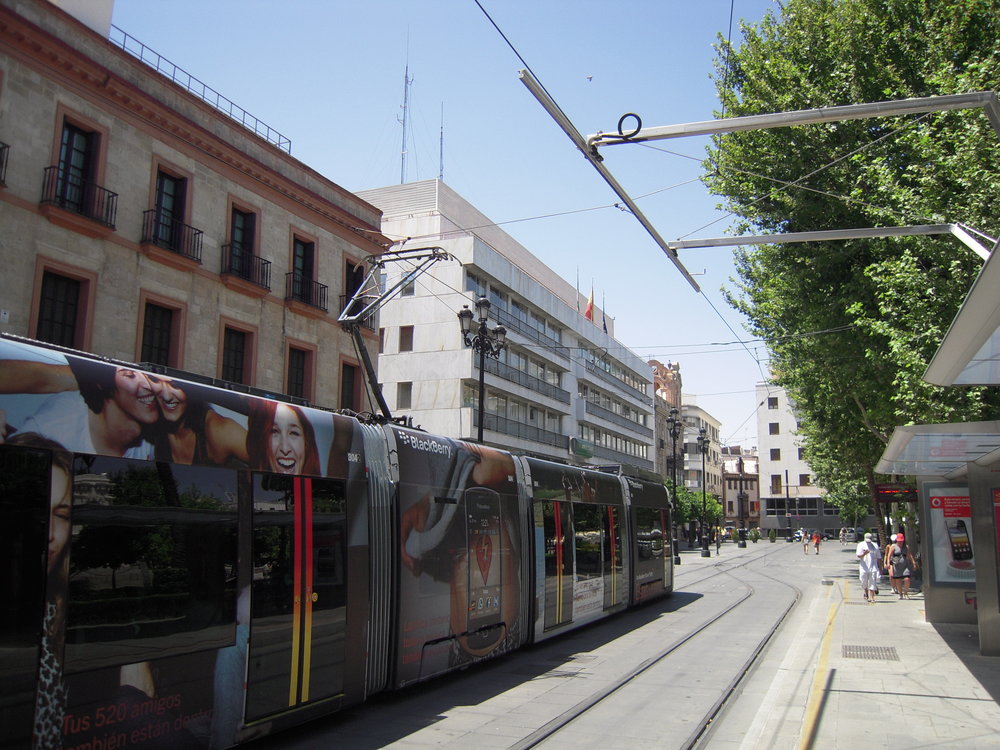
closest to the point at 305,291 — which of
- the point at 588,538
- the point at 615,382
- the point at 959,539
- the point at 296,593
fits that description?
the point at 588,538

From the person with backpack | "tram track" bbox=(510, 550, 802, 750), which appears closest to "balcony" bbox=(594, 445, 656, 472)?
the person with backpack

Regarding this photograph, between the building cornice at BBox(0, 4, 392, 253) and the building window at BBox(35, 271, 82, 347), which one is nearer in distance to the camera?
the building cornice at BBox(0, 4, 392, 253)

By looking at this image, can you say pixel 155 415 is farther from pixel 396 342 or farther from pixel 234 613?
pixel 396 342

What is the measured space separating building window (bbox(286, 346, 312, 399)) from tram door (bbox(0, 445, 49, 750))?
1949 cm

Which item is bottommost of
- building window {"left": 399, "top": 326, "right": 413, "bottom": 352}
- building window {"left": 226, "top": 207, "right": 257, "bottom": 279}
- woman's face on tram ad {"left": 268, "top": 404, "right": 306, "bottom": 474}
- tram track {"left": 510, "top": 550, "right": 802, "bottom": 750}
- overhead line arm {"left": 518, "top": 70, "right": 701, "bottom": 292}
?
tram track {"left": 510, "top": 550, "right": 802, "bottom": 750}

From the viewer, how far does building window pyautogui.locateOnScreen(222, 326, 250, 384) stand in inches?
857

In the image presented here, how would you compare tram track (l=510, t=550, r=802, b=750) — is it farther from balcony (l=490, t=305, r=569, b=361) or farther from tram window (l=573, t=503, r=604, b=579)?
balcony (l=490, t=305, r=569, b=361)

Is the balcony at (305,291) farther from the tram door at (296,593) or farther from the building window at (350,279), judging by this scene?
the tram door at (296,593)

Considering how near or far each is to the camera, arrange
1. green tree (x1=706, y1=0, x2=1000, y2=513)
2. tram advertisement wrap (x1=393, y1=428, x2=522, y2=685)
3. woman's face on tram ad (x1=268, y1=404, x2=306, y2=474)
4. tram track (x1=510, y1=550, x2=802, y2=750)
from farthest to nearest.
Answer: green tree (x1=706, y1=0, x2=1000, y2=513) → tram advertisement wrap (x1=393, y1=428, x2=522, y2=685) → tram track (x1=510, y1=550, x2=802, y2=750) → woman's face on tram ad (x1=268, y1=404, x2=306, y2=474)

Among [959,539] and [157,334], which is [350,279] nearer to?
[157,334]

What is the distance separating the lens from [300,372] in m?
24.7

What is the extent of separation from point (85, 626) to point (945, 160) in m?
14.2

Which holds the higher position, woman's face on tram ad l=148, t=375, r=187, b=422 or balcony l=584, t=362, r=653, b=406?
balcony l=584, t=362, r=653, b=406

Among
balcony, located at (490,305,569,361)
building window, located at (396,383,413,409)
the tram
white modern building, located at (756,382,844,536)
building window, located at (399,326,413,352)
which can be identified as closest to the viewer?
the tram
